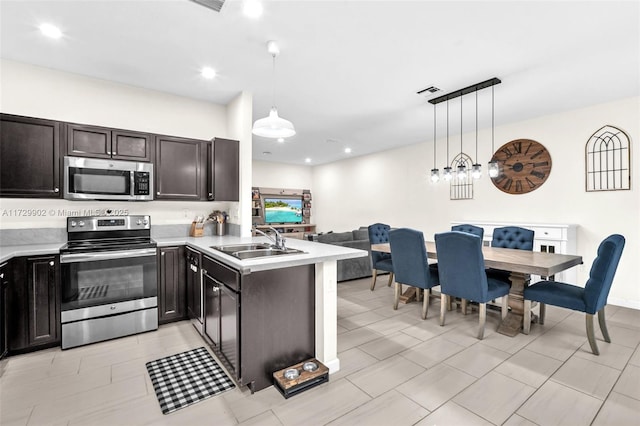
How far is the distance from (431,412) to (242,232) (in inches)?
105

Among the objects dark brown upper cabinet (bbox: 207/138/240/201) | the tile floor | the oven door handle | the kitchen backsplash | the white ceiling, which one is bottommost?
the tile floor

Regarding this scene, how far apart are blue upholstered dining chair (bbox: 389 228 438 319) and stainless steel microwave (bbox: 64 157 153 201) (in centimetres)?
291

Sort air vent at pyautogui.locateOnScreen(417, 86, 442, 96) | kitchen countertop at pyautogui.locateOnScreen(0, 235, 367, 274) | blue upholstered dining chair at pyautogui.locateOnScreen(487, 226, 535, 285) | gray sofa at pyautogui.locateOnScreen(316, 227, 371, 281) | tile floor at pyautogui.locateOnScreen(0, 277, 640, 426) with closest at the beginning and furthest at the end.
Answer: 1. tile floor at pyautogui.locateOnScreen(0, 277, 640, 426)
2. kitchen countertop at pyautogui.locateOnScreen(0, 235, 367, 274)
3. air vent at pyautogui.locateOnScreen(417, 86, 442, 96)
4. blue upholstered dining chair at pyautogui.locateOnScreen(487, 226, 535, 285)
5. gray sofa at pyautogui.locateOnScreen(316, 227, 371, 281)

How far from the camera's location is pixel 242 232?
365 cm

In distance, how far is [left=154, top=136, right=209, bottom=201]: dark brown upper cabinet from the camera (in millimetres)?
3418

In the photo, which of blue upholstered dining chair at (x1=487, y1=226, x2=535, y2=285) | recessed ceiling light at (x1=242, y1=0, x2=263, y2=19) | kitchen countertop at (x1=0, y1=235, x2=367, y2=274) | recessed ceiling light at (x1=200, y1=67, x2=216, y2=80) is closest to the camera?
kitchen countertop at (x1=0, y1=235, x2=367, y2=274)

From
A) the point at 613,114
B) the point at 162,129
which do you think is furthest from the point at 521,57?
the point at 162,129

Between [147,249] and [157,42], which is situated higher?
[157,42]

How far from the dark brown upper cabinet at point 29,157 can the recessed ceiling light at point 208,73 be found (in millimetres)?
1504

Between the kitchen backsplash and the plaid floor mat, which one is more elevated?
the kitchen backsplash

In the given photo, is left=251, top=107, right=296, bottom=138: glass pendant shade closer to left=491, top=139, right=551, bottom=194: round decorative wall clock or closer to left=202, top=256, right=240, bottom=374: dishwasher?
left=202, top=256, right=240, bottom=374: dishwasher

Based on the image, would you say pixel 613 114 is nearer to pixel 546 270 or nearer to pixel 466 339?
pixel 546 270

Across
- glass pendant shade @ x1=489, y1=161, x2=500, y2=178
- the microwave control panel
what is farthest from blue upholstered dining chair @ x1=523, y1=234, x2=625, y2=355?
the microwave control panel

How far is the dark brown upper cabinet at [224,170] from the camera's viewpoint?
3.56 meters
